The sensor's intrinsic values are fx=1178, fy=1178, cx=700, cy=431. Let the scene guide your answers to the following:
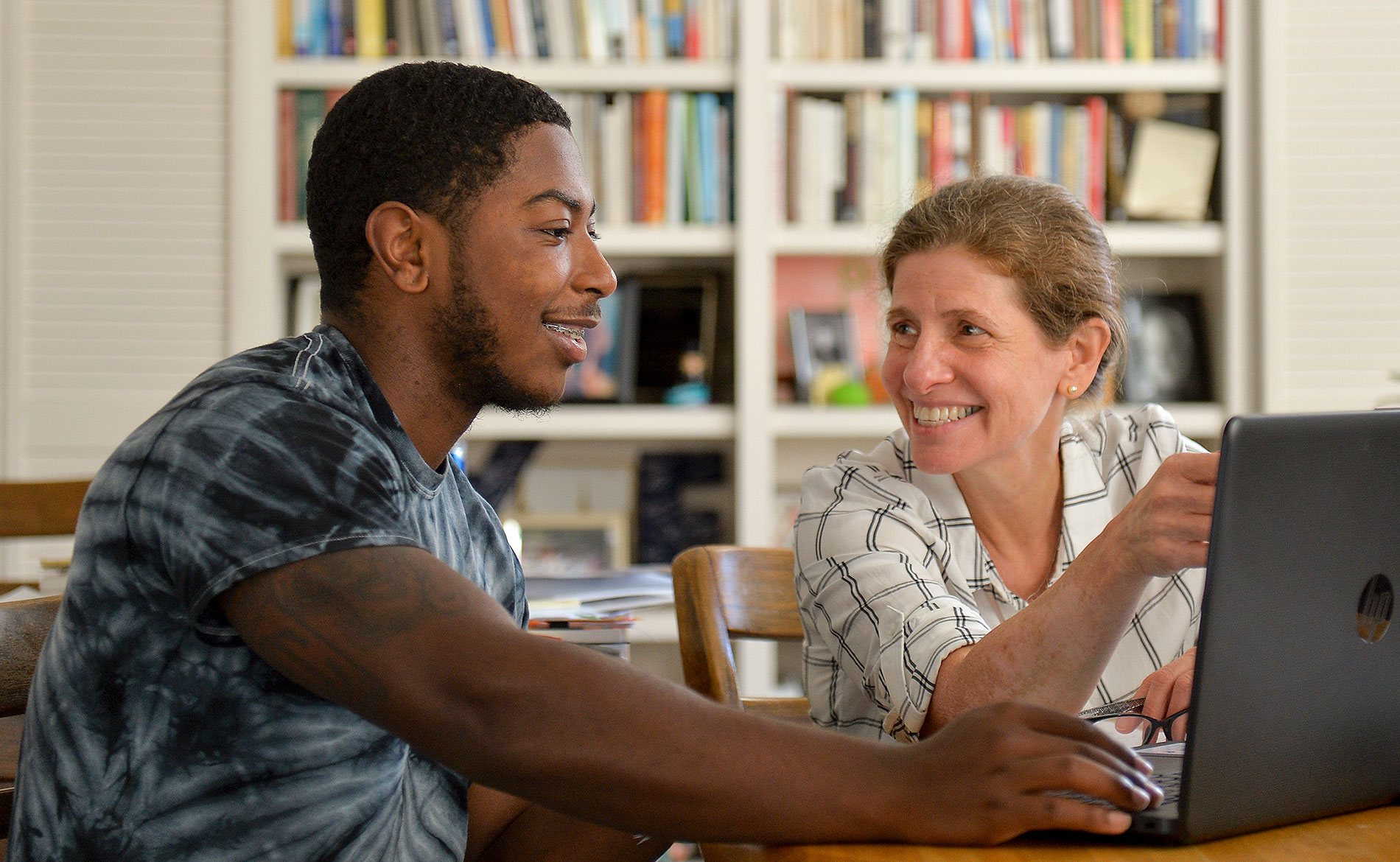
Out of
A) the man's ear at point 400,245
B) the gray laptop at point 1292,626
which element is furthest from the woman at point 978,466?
the man's ear at point 400,245

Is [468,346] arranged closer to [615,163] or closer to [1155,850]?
[1155,850]

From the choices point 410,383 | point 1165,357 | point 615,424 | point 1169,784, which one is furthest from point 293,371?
point 1165,357

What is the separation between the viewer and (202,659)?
0.74 m

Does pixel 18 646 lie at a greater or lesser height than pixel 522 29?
lesser

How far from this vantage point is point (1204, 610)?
604mm

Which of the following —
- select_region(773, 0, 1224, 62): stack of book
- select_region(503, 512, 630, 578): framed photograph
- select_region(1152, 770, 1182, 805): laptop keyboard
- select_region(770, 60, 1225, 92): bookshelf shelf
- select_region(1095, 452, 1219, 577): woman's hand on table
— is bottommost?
select_region(503, 512, 630, 578): framed photograph

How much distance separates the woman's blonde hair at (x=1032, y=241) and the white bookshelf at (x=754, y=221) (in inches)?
50.5

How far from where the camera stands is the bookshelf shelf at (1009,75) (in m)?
2.65

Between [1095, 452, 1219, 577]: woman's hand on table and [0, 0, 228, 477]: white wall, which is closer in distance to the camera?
[1095, 452, 1219, 577]: woman's hand on table

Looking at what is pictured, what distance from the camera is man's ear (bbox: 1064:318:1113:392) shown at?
1341 millimetres

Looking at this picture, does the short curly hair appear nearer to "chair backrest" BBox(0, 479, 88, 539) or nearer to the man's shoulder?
the man's shoulder

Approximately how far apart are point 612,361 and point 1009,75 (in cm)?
111

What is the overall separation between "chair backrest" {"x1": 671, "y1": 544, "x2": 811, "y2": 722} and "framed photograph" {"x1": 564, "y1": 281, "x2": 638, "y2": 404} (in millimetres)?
1259

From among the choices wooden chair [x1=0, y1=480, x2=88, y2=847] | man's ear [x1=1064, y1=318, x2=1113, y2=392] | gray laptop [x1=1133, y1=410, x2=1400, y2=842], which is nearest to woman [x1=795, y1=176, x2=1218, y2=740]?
man's ear [x1=1064, y1=318, x2=1113, y2=392]
